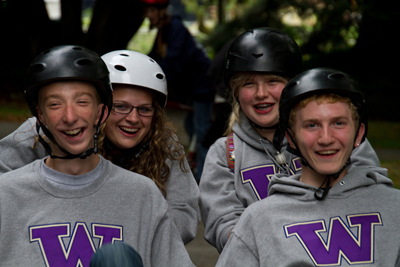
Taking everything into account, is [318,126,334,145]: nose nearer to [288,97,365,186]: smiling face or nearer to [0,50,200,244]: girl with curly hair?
[288,97,365,186]: smiling face

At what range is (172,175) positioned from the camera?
13.4ft

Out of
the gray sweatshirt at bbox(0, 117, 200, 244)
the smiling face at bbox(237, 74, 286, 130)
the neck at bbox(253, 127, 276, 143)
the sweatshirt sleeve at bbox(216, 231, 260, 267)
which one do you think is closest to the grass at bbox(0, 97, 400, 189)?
the neck at bbox(253, 127, 276, 143)

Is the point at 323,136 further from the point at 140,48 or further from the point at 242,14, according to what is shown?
the point at 140,48

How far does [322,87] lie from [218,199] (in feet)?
3.66

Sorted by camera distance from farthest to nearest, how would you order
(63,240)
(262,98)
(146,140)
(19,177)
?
1. (146,140)
2. (262,98)
3. (19,177)
4. (63,240)

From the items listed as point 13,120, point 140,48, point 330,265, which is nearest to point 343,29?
point 13,120

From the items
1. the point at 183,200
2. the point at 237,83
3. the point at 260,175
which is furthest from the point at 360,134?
the point at 183,200

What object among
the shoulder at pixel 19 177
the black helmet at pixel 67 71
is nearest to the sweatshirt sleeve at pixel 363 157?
the black helmet at pixel 67 71

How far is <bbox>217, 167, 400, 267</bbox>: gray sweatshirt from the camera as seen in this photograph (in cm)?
285

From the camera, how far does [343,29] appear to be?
11.2 meters

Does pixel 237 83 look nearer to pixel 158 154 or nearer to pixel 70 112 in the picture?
pixel 158 154

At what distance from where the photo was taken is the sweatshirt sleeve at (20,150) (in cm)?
376

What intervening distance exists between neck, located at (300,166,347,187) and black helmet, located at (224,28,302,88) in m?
0.97

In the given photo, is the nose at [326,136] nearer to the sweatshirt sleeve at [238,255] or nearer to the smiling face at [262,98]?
the sweatshirt sleeve at [238,255]
